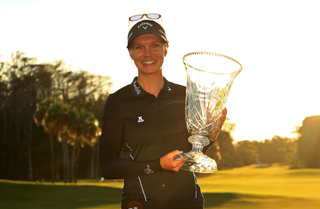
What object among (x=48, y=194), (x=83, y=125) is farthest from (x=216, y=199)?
(x=83, y=125)

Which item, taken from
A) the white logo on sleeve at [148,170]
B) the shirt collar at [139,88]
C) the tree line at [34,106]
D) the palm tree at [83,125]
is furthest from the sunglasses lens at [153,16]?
the tree line at [34,106]

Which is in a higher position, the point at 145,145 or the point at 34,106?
the point at 34,106

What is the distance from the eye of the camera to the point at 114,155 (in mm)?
2621

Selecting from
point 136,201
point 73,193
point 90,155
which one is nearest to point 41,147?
point 90,155

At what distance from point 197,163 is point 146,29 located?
1.09 meters

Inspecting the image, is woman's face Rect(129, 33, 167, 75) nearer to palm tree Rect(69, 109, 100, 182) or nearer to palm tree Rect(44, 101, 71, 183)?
palm tree Rect(44, 101, 71, 183)

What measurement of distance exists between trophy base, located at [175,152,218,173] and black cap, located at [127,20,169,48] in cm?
96

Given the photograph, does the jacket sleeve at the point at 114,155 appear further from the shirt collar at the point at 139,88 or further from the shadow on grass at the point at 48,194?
the shadow on grass at the point at 48,194

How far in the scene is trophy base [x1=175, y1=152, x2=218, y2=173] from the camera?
2.14 meters

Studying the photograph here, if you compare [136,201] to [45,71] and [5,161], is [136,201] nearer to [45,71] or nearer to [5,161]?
[45,71]

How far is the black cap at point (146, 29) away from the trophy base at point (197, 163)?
96 cm

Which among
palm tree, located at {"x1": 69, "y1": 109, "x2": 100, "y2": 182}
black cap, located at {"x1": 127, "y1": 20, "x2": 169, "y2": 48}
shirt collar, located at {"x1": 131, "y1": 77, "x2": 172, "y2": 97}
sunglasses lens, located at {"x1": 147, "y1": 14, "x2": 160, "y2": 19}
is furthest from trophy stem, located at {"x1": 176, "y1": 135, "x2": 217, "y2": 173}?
palm tree, located at {"x1": 69, "y1": 109, "x2": 100, "y2": 182}

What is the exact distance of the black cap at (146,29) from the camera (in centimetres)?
265

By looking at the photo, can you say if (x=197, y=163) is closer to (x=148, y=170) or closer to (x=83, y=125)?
(x=148, y=170)
